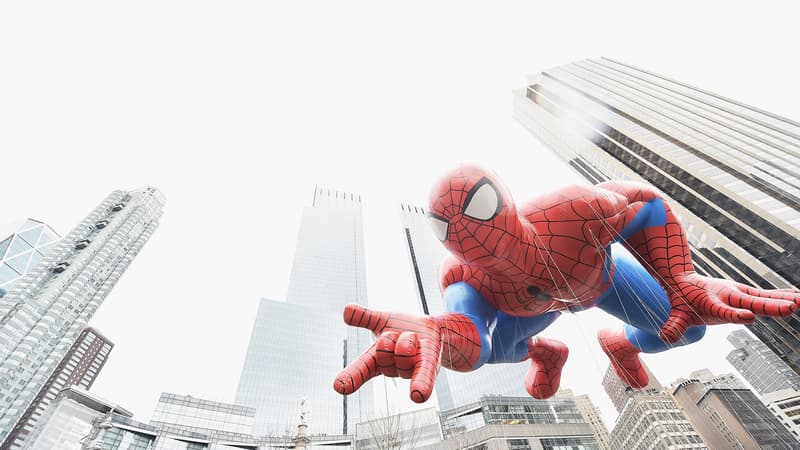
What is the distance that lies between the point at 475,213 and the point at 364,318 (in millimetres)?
1534

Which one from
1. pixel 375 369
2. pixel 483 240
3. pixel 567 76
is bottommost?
pixel 375 369

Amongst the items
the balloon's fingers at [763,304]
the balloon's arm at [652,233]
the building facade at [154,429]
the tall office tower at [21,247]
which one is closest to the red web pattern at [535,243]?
the balloon's arm at [652,233]

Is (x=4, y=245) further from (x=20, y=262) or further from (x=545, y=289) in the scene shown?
(x=545, y=289)

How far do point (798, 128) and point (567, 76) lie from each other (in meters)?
21.2

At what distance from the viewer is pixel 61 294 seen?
63750 millimetres

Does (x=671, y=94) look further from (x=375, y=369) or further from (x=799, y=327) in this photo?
(x=375, y=369)

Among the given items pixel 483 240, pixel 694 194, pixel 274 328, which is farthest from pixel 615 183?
pixel 274 328

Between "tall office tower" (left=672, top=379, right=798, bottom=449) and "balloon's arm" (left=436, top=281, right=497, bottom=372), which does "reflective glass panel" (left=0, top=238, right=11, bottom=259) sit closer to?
"balloon's arm" (left=436, top=281, right=497, bottom=372)

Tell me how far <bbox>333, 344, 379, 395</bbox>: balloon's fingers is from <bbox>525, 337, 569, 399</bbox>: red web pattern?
9.57 ft

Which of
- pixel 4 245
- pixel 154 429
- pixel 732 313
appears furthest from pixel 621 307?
pixel 4 245

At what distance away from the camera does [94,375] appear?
→ 345ft

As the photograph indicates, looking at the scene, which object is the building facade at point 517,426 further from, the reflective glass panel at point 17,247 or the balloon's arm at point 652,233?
the reflective glass panel at point 17,247

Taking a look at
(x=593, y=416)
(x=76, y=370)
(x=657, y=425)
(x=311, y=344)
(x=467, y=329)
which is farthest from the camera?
(x=76, y=370)

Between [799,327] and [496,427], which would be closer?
[799,327]
